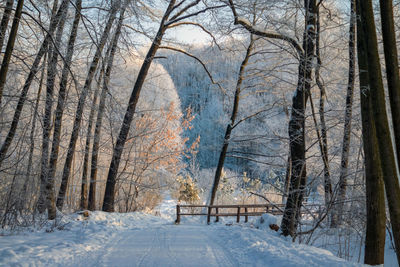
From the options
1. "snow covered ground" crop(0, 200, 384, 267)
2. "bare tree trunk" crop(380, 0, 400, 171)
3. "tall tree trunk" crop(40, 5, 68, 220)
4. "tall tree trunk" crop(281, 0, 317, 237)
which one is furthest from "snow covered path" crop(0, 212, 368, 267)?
"bare tree trunk" crop(380, 0, 400, 171)

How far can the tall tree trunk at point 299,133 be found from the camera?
748 centimetres

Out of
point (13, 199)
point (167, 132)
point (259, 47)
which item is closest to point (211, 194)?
point (167, 132)

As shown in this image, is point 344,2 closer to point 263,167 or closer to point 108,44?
point 263,167

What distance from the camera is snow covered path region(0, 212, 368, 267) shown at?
4.89 meters

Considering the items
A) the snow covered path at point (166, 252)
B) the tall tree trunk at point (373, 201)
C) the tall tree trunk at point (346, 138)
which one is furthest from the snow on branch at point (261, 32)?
the snow covered path at point (166, 252)

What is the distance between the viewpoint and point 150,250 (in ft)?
19.7

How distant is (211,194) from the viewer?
46.0ft

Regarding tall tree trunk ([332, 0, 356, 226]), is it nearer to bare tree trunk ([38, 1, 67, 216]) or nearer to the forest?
the forest

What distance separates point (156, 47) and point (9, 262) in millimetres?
8560

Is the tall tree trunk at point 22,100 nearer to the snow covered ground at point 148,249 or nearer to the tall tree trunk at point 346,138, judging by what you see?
the snow covered ground at point 148,249

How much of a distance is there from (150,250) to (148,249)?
0.11 metres

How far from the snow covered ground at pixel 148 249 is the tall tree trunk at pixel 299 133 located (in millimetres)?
908

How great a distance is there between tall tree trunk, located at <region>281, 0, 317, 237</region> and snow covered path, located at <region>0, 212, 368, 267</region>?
864mm

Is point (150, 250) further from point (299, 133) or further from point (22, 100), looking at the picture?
point (299, 133)
